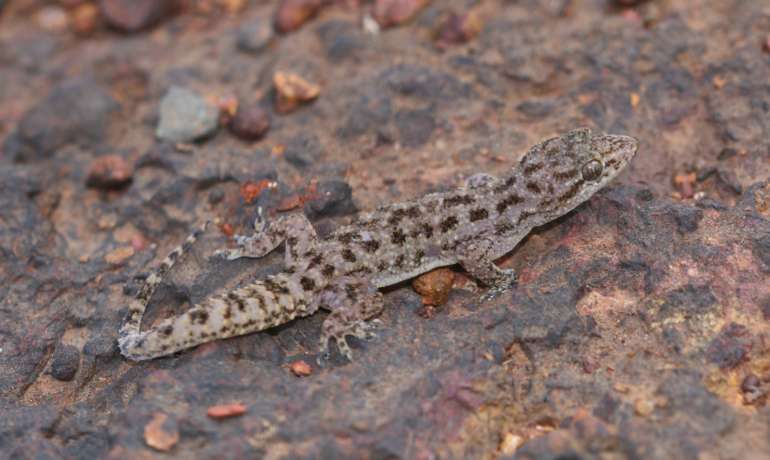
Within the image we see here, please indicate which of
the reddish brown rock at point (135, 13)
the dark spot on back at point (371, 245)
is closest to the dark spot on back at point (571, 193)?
the dark spot on back at point (371, 245)

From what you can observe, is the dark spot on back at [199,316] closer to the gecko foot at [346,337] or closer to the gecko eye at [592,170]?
the gecko foot at [346,337]

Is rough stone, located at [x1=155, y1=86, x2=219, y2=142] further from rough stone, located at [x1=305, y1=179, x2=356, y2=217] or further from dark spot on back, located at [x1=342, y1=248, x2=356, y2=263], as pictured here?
dark spot on back, located at [x1=342, y1=248, x2=356, y2=263]

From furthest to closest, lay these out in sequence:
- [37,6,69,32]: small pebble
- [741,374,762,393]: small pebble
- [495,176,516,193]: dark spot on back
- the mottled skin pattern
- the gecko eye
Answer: [37,6,69,32]: small pebble
[495,176,516,193]: dark spot on back
the gecko eye
the mottled skin pattern
[741,374,762,393]: small pebble

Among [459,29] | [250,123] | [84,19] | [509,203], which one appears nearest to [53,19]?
[84,19]

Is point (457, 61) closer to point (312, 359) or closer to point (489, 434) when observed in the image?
point (312, 359)

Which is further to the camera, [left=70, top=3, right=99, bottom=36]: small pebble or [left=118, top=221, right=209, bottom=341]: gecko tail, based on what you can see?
[left=70, top=3, right=99, bottom=36]: small pebble

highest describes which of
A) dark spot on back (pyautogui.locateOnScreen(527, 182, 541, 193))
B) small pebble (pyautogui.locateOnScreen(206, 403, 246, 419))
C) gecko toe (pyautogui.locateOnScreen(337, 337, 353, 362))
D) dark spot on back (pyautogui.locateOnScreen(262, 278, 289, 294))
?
dark spot on back (pyautogui.locateOnScreen(527, 182, 541, 193))

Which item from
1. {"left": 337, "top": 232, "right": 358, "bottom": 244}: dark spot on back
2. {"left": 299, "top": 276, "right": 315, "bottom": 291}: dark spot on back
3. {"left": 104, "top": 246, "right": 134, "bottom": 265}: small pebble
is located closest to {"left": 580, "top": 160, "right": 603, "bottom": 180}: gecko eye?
{"left": 337, "top": 232, "right": 358, "bottom": 244}: dark spot on back

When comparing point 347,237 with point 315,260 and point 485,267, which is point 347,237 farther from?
point 485,267
